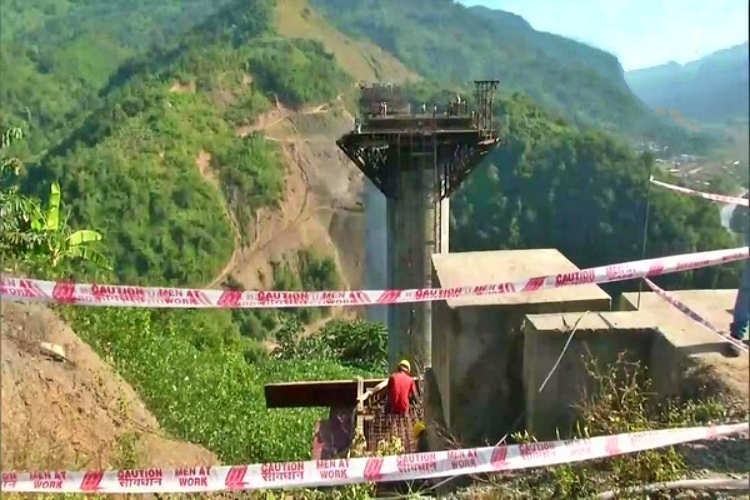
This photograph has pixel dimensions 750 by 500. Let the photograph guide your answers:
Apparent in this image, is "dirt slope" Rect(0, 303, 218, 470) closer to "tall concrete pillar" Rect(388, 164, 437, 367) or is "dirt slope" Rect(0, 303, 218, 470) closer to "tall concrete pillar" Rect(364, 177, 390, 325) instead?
"tall concrete pillar" Rect(388, 164, 437, 367)

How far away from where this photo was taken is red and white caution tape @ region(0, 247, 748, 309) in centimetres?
344

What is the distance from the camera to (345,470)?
3529mm

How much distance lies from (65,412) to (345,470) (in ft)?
9.07

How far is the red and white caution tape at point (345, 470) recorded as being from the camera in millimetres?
3424

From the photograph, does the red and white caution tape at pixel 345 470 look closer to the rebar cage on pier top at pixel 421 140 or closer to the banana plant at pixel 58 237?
the banana plant at pixel 58 237

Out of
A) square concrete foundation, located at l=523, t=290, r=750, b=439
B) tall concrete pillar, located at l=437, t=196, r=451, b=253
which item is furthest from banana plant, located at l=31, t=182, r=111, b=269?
tall concrete pillar, located at l=437, t=196, r=451, b=253

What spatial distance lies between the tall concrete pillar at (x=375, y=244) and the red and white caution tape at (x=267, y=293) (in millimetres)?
49133

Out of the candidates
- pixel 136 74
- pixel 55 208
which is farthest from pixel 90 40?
pixel 55 208

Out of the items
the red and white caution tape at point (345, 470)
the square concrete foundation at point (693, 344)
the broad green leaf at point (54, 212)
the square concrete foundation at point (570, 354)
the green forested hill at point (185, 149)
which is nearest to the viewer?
the red and white caution tape at point (345, 470)

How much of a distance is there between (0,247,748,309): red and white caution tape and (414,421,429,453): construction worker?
1.84 meters

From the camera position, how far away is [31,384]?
5.06 m

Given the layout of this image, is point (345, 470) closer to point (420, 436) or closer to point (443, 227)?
point (420, 436)

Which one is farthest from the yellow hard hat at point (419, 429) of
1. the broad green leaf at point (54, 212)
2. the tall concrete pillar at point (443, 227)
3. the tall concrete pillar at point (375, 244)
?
the tall concrete pillar at point (375, 244)

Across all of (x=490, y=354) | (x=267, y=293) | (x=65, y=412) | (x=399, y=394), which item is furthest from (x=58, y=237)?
(x=267, y=293)
